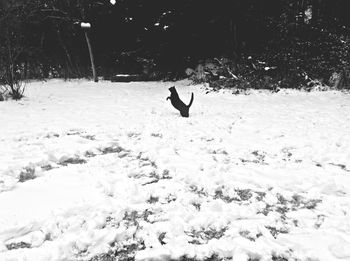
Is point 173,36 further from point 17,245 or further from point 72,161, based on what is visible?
point 17,245

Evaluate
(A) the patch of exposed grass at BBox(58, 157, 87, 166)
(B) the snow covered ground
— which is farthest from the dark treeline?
(A) the patch of exposed grass at BBox(58, 157, 87, 166)

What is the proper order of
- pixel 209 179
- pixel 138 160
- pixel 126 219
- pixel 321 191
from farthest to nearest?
1. pixel 138 160
2. pixel 209 179
3. pixel 321 191
4. pixel 126 219

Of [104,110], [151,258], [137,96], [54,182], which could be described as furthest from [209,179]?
[137,96]

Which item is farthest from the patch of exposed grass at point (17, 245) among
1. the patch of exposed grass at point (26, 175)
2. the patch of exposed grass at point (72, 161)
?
the patch of exposed grass at point (72, 161)

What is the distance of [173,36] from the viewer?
1798 cm

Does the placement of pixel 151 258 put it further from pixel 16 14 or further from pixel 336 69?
pixel 16 14

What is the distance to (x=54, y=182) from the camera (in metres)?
5.67

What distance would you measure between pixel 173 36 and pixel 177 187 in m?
13.9

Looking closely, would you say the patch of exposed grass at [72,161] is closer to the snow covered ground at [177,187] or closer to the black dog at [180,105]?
the snow covered ground at [177,187]

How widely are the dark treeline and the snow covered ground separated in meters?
5.67

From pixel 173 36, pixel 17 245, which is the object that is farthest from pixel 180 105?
pixel 173 36

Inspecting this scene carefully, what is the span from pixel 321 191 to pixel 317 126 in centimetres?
428

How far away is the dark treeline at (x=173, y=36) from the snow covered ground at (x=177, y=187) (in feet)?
18.6

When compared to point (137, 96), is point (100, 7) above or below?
above
